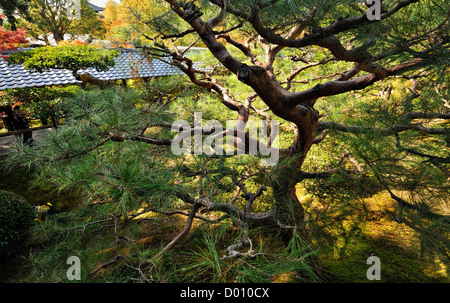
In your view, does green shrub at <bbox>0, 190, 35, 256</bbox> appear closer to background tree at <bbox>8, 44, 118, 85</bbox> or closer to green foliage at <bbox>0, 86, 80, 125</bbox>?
background tree at <bbox>8, 44, 118, 85</bbox>

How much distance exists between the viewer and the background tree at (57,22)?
949 centimetres

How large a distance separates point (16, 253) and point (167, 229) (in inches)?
60.1

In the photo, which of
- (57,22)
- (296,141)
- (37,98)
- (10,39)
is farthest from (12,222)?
(57,22)

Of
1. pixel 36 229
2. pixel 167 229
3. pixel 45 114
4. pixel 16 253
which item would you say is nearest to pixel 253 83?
pixel 36 229

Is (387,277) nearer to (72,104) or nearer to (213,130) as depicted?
(213,130)

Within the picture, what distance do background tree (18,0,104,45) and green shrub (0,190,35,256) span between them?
9.78m

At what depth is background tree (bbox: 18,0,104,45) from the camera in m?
9.49

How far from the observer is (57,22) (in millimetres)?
9969

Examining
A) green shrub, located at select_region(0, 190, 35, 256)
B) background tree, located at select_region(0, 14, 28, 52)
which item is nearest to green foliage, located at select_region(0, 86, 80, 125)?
background tree, located at select_region(0, 14, 28, 52)

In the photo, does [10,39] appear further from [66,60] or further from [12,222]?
[12,222]

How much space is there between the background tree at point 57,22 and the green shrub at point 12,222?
9775 mm

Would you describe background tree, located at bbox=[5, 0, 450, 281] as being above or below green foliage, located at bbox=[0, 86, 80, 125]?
below

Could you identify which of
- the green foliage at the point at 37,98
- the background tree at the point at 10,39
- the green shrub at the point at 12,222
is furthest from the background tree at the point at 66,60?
the green shrub at the point at 12,222
